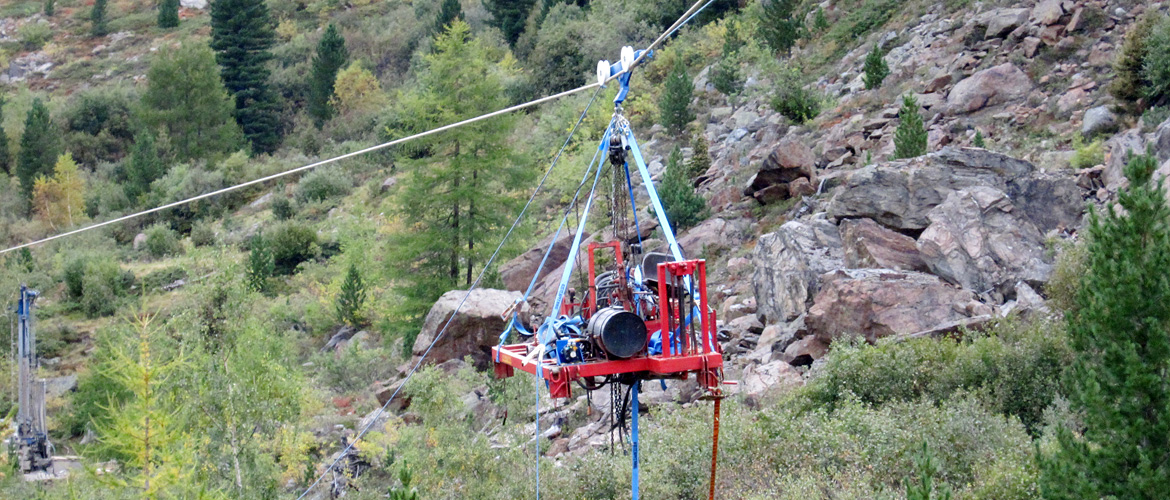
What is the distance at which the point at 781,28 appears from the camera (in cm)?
4047

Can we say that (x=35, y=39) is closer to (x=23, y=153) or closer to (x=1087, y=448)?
(x=23, y=153)

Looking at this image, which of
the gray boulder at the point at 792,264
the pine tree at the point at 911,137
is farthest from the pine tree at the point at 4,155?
the pine tree at the point at 911,137

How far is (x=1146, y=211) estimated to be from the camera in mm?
10078

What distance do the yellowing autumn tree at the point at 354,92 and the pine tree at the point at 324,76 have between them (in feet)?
1.87

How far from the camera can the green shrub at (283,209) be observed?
177 feet

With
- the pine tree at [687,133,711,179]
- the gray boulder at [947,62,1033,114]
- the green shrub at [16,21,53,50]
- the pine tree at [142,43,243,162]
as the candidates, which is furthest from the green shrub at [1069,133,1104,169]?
the green shrub at [16,21,53,50]

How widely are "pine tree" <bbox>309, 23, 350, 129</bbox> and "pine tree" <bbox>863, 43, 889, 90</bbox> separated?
4378 cm

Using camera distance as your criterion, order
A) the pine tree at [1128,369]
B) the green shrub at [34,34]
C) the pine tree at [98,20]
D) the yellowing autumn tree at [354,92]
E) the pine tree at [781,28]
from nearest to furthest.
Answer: the pine tree at [1128,369] → the pine tree at [781,28] → the yellowing autumn tree at [354,92] → the green shrub at [34,34] → the pine tree at [98,20]

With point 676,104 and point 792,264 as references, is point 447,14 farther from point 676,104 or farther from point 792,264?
point 792,264

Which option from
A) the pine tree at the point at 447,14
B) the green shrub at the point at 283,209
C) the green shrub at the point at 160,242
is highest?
the pine tree at the point at 447,14

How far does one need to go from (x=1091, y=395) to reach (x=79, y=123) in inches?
2902

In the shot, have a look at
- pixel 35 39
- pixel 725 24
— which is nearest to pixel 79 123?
pixel 35 39

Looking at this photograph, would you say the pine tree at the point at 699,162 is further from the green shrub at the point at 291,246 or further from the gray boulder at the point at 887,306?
the green shrub at the point at 291,246

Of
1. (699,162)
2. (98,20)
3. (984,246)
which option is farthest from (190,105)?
(984,246)
